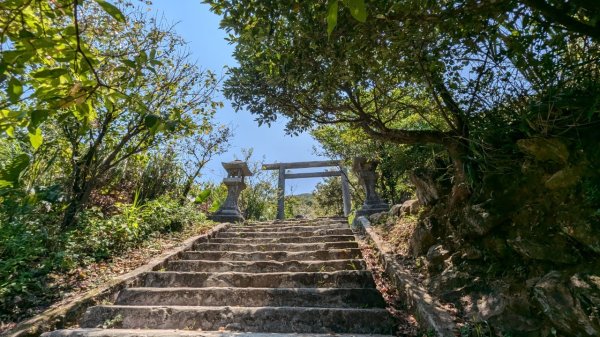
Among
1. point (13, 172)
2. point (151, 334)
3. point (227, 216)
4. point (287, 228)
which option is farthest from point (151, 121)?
point (227, 216)

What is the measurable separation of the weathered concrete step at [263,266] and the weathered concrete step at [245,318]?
1.14 metres

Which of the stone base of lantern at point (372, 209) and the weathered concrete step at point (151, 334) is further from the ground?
the stone base of lantern at point (372, 209)

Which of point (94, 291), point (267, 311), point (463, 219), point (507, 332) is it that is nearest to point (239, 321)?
point (267, 311)

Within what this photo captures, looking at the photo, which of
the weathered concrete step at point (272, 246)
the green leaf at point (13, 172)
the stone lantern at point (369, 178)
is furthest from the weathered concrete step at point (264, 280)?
the stone lantern at point (369, 178)

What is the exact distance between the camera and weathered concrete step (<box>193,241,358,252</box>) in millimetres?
4883

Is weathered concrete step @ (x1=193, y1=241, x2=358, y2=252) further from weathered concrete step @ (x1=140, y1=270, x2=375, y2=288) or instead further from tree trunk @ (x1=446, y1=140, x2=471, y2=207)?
tree trunk @ (x1=446, y1=140, x2=471, y2=207)

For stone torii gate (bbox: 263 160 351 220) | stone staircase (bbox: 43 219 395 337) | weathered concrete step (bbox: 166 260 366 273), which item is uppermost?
stone torii gate (bbox: 263 160 351 220)

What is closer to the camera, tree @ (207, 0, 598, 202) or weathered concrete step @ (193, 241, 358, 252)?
tree @ (207, 0, 598, 202)

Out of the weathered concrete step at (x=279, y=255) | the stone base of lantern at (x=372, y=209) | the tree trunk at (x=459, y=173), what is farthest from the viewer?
the stone base of lantern at (x=372, y=209)

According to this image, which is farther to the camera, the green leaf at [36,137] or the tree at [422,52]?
the tree at [422,52]

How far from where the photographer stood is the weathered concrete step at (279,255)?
4445 millimetres

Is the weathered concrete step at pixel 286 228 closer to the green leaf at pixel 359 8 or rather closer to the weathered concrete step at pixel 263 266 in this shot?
the weathered concrete step at pixel 263 266

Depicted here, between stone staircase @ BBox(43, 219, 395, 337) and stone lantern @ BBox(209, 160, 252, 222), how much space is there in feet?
10.3

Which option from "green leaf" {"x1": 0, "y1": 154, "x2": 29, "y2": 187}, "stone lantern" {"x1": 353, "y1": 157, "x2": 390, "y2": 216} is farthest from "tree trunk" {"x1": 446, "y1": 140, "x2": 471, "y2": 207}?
"green leaf" {"x1": 0, "y1": 154, "x2": 29, "y2": 187}
